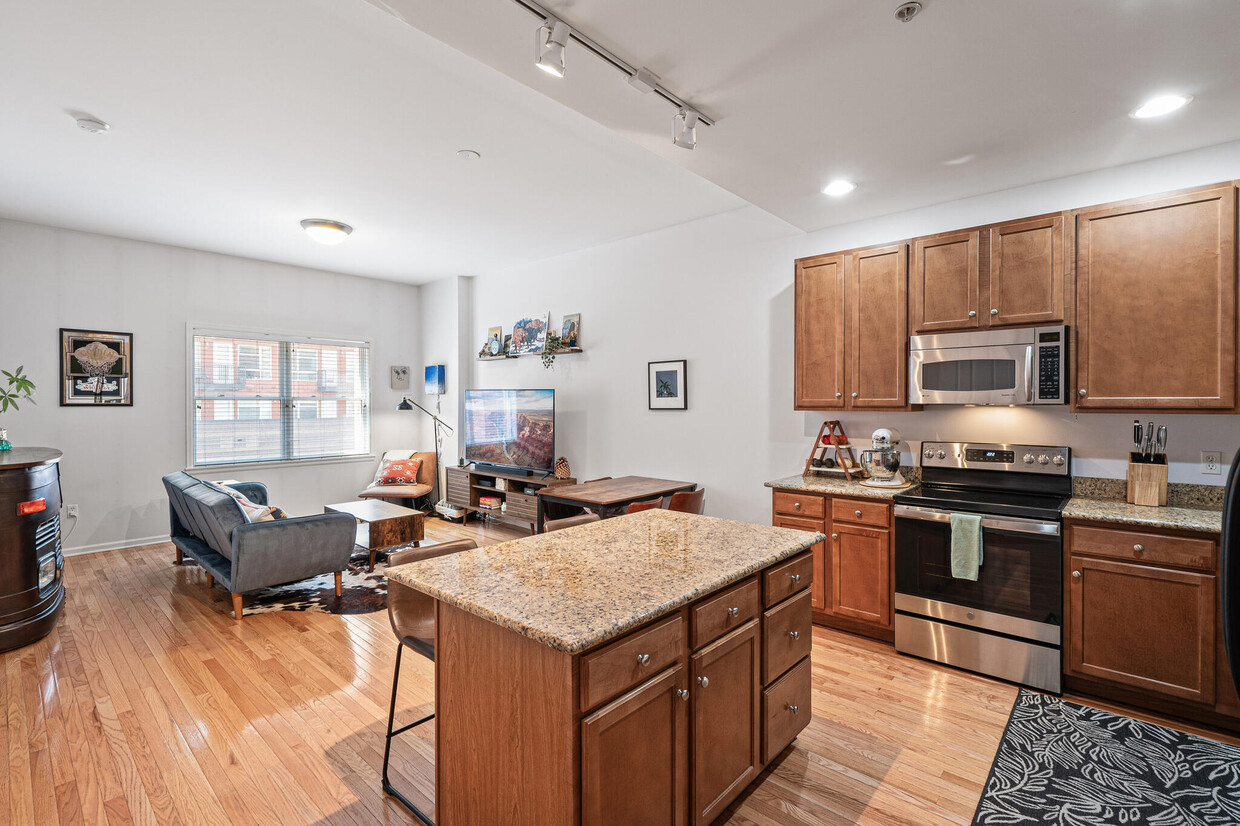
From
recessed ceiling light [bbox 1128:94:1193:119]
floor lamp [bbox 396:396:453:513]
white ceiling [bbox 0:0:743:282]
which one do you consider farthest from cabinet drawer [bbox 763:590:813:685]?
floor lamp [bbox 396:396:453:513]

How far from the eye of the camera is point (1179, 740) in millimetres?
2391

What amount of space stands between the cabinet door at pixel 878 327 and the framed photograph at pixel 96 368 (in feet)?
21.2

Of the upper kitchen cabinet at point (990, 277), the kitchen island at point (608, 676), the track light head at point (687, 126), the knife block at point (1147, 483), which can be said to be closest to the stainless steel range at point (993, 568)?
the knife block at point (1147, 483)

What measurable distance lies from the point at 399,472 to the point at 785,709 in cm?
565

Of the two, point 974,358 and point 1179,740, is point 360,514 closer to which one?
point 974,358

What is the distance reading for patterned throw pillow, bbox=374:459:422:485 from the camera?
6.70 m

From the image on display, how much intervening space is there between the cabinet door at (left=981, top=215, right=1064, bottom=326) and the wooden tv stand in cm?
376

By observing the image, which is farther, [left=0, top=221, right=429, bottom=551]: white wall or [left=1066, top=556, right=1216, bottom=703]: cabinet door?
[left=0, top=221, right=429, bottom=551]: white wall

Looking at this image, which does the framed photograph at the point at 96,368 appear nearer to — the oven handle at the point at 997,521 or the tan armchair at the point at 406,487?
the tan armchair at the point at 406,487

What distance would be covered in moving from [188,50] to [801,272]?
3453 millimetres

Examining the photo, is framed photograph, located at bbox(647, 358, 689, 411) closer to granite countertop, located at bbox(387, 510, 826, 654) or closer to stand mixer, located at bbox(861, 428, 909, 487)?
stand mixer, located at bbox(861, 428, 909, 487)

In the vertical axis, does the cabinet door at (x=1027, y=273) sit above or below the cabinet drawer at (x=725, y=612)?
above

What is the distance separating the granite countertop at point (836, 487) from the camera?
3.27m

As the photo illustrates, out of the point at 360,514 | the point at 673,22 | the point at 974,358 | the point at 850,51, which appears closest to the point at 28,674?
the point at 360,514
